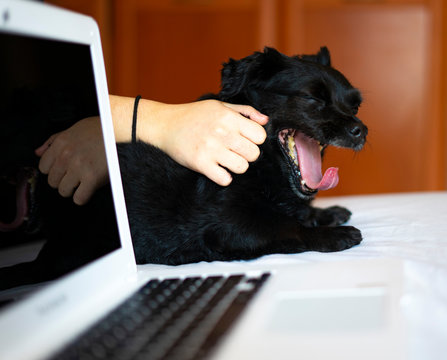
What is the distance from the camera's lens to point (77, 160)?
0.88 metres

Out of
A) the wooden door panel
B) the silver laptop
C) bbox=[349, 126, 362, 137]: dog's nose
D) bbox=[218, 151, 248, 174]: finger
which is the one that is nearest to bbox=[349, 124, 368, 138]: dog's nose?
bbox=[349, 126, 362, 137]: dog's nose

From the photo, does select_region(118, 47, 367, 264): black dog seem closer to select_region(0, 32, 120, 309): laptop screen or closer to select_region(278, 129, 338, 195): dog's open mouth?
select_region(278, 129, 338, 195): dog's open mouth

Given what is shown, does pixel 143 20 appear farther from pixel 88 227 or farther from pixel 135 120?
pixel 88 227

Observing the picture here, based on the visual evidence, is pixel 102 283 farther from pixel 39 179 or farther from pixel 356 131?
pixel 356 131

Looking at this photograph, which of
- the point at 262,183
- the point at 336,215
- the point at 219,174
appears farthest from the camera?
the point at 336,215

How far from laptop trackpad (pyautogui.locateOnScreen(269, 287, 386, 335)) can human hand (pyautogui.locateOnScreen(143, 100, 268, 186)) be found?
50cm

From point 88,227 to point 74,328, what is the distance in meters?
0.25

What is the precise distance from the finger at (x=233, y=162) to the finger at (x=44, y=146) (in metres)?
0.46

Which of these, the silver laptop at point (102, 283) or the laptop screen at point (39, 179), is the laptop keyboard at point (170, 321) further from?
the laptop screen at point (39, 179)

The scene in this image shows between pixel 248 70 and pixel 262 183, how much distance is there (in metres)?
0.31

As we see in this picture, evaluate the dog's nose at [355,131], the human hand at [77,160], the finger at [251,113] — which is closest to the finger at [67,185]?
the human hand at [77,160]

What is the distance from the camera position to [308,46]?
11.9ft

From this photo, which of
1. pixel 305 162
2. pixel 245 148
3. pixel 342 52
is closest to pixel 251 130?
pixel 245 148

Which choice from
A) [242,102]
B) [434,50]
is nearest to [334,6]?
[434,50]
